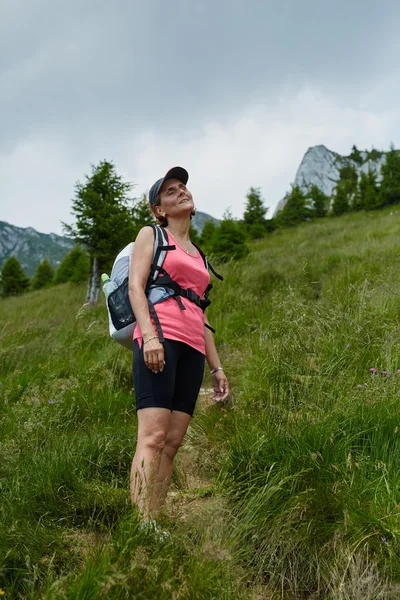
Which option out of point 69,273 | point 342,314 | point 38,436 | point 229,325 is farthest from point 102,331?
point 69,273

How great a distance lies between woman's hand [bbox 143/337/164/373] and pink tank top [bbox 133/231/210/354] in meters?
0.12

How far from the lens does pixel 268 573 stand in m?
2.03

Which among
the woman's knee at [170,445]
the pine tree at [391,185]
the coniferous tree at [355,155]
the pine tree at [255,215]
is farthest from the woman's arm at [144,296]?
the coniferous tree at [355,155]

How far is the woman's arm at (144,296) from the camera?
7.12 ft

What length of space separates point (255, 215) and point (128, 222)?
20866mm

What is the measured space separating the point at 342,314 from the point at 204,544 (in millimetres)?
3125

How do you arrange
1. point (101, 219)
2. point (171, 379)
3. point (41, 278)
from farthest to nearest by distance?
point (41, 278)
point (101, 219)
point (171, 379)

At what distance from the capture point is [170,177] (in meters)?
2.71

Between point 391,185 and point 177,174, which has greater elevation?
point 391,185

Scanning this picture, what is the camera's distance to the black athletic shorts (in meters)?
2.21

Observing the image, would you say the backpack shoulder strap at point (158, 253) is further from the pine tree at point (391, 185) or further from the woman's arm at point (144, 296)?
the pine tree at point (391, 185)

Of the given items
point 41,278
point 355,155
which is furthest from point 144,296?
point 355,155

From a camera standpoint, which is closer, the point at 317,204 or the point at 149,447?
the point at 149,447

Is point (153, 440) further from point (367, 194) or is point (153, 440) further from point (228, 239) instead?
point (367, 194)
